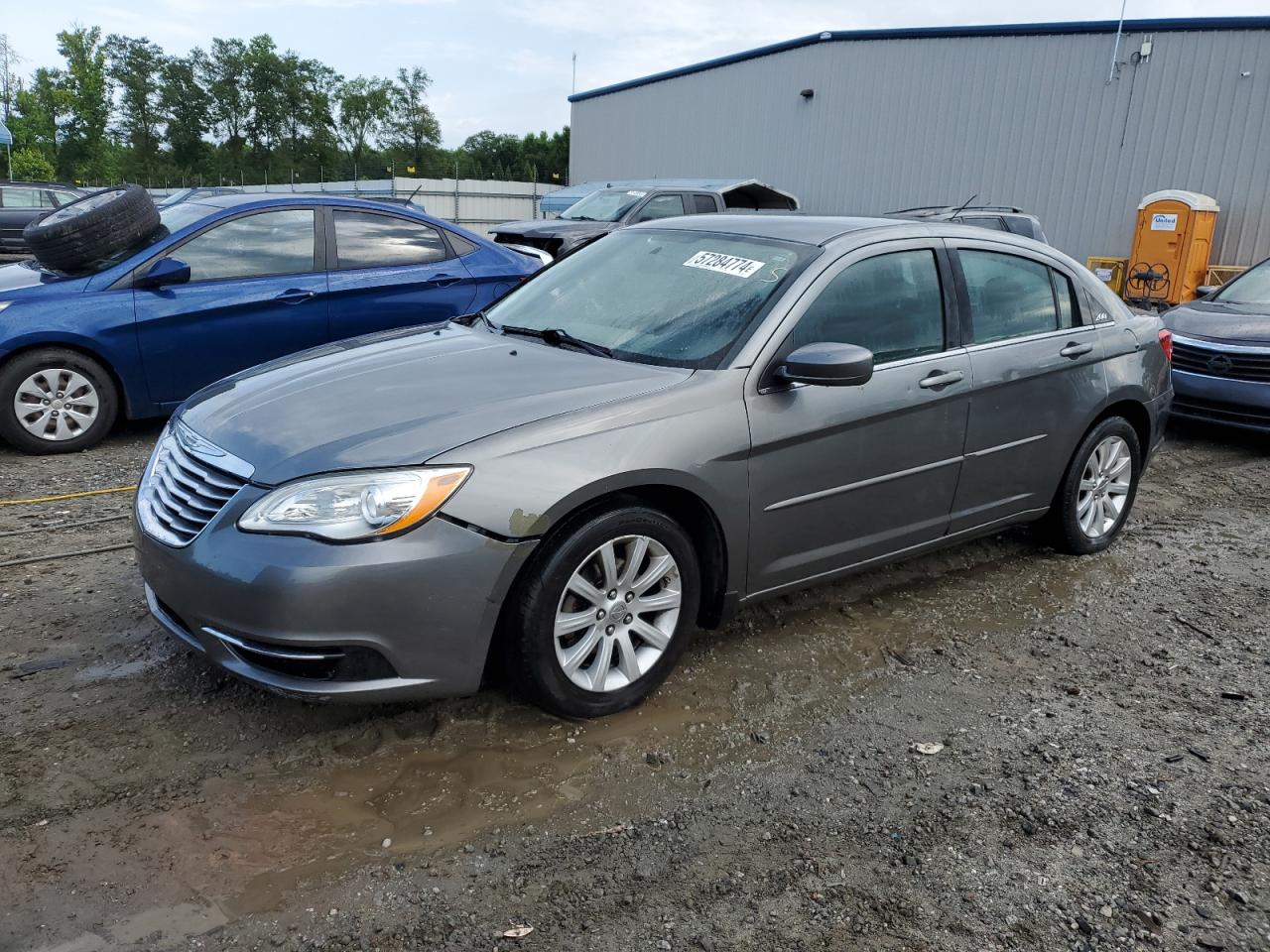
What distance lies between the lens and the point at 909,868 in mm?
2686

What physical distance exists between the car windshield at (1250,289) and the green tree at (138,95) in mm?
79902

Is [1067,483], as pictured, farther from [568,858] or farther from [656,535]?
[568,858]

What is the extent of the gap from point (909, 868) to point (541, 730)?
4.02 ft

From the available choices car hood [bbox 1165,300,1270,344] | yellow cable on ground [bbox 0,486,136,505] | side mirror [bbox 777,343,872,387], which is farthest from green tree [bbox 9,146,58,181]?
side mirror [bbox 777,343,872,387]

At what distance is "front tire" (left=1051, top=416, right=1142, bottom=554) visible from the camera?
4.86 meters

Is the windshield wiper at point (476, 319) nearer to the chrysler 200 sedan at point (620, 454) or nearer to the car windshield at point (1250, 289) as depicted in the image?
the chrysler 200 sedan at point (620, 454)

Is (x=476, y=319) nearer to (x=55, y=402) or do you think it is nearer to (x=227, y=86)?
(x=55, y=402)

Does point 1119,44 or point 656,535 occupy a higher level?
point 1119,44

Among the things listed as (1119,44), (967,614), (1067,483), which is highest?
(1119,44)

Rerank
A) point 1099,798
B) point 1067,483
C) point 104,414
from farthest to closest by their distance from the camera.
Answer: point 104,414 < point 1067,483 < point 1099,798

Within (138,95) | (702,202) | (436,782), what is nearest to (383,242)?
(436,782)

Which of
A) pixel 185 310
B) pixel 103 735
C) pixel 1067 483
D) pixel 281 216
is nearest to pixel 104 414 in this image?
pixel 185 310

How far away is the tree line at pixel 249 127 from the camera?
63.4m

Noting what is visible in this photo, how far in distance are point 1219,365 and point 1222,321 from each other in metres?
0.52
